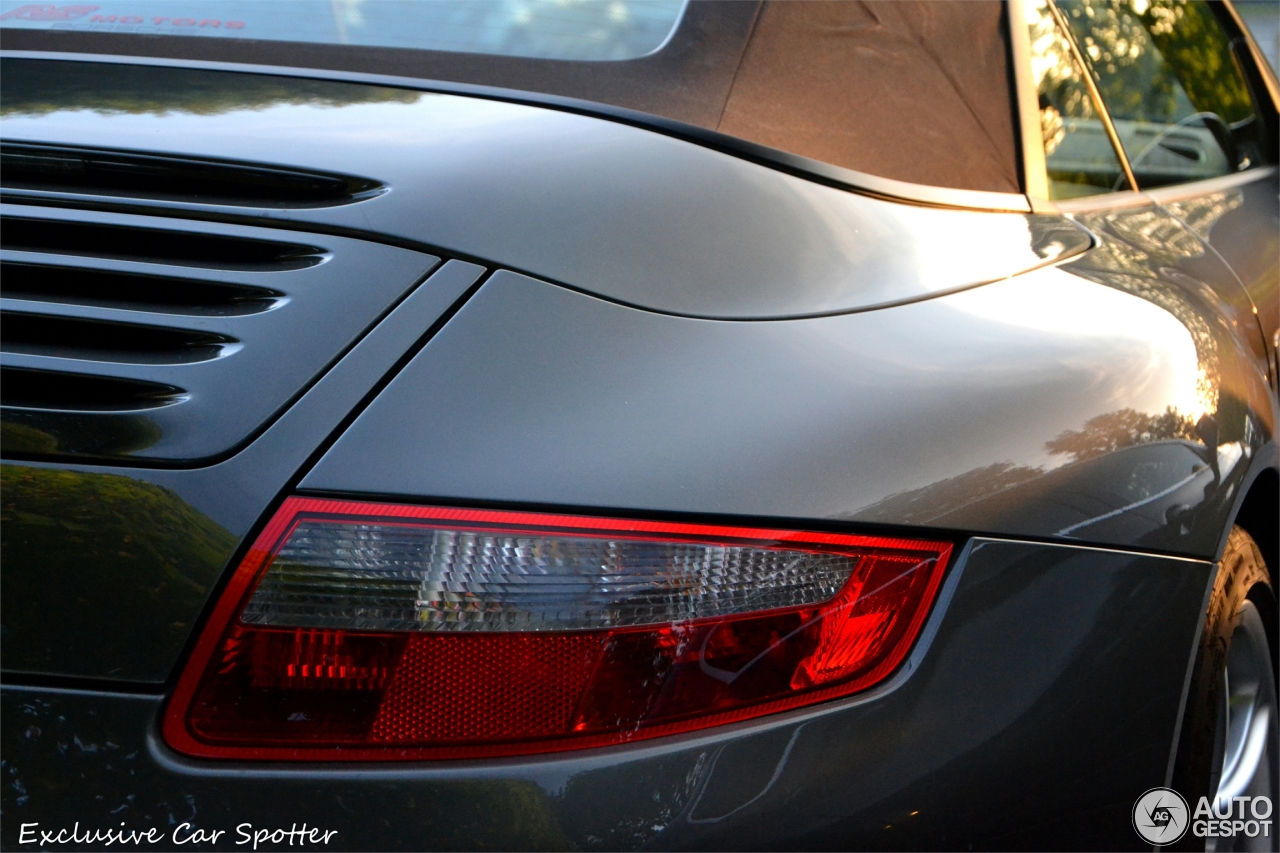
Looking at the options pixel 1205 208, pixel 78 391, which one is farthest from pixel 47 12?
pixel 1205 208

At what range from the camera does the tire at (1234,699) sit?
1.50 meters

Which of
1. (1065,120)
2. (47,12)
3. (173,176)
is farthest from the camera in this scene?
(1065,120)

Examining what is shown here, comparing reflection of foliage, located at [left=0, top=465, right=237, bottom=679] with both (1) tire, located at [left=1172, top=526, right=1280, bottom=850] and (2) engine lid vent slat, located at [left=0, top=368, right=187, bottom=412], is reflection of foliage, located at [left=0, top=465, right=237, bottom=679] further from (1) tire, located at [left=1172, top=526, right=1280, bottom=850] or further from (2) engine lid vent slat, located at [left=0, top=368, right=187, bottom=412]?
(1) tire, located at [left=1172, top=526, right=1280, bottom=850]

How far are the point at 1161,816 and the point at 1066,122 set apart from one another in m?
1.49

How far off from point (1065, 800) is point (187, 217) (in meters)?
1.15

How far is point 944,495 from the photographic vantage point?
3.90ft

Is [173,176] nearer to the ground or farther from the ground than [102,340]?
farther from the ground

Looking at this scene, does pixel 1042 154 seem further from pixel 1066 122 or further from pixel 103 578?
pixel 103 578

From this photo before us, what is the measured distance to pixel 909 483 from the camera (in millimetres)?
1180

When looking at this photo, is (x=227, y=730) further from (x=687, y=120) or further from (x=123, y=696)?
(x=687, y=120)

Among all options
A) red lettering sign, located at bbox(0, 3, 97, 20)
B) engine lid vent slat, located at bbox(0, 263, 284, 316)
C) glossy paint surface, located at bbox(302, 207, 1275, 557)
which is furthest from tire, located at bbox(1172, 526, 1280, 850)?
red lettering sign, located at bbox(0, 3, 97, 20)

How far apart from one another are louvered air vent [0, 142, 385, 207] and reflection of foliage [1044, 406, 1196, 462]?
0.82 m

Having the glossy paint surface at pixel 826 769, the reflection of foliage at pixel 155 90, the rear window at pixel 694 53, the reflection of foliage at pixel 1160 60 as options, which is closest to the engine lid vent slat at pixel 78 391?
the glossy paint surface at pixel 826 769

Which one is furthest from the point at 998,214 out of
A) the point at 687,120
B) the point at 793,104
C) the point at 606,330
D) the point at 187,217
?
the point at 187,217
